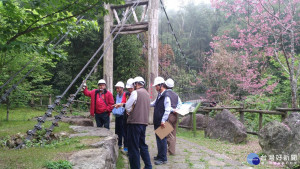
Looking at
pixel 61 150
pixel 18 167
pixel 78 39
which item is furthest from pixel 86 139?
pixel 78 39

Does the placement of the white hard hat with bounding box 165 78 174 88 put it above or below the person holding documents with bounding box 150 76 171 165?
above


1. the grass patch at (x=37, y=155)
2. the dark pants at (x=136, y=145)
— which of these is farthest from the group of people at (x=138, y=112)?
the grass patch at (x=37, y=155)

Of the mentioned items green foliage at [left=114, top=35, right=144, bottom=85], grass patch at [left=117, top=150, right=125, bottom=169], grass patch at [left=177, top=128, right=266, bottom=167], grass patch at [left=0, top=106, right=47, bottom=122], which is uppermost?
green foliage at [left=114, top=35, right=144, bottom=85]

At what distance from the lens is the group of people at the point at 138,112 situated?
3.21m

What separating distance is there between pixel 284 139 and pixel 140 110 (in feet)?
8.44

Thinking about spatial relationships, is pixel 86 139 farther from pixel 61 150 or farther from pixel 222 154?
pixel 222 154

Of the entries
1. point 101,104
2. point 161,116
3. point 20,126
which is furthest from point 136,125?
point 20,126

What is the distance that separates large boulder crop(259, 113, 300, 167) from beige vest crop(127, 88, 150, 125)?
236cm

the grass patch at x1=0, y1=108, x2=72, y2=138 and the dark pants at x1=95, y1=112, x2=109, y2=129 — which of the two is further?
the dark pants at x1=95, y1=112, x2=109, y2=129

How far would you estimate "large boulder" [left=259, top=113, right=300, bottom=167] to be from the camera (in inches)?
149

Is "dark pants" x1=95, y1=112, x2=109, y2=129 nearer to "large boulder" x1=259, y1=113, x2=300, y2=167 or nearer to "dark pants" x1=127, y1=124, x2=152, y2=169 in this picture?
"dark pants" x1=127, y1=124, x2=152, y2=169

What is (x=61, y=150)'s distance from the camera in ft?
9.77

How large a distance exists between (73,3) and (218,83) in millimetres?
9422

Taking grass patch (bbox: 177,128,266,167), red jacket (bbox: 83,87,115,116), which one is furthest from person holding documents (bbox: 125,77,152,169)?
red jacket (bbox: 83,87,115,116)
